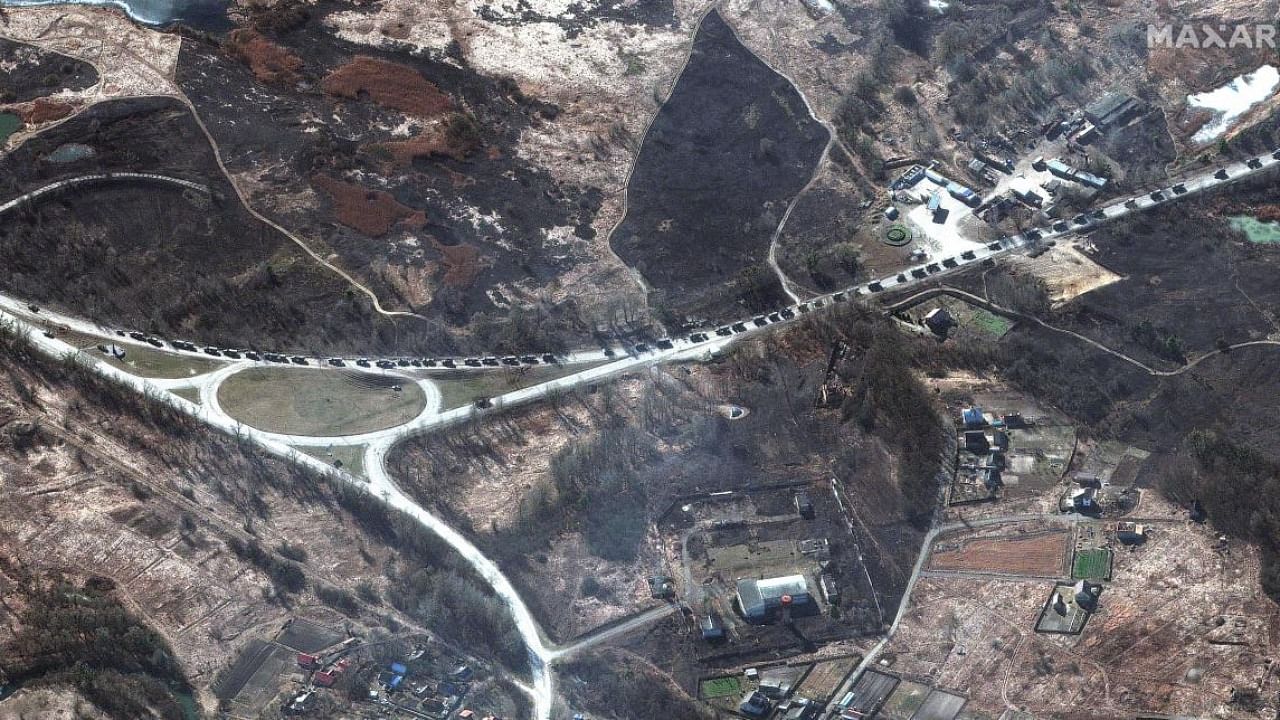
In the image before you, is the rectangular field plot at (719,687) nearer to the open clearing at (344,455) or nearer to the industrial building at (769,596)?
the industrial building at (769,596)

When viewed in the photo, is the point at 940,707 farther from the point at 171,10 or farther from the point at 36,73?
the point at 171,10

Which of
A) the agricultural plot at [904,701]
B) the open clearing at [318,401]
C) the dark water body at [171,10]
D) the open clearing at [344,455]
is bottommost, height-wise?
the agricultural plot at [904,701]

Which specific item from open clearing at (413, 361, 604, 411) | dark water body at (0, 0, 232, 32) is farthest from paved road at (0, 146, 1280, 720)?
dark water body at (0, 0, 232, 32)

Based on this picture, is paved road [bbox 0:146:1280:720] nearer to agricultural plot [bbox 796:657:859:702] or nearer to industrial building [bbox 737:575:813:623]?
agricultural plot [bbox 796:657:859:702]

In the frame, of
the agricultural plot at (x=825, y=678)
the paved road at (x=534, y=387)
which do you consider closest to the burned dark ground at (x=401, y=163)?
the paved road at (x=534, y=387)

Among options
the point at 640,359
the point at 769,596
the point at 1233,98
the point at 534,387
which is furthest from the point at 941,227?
the point at 769,596

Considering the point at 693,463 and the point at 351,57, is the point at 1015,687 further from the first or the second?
the point at 351,57
